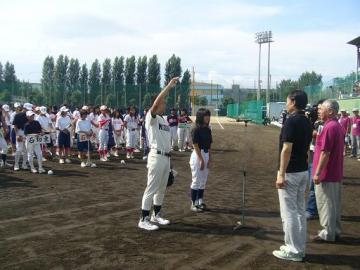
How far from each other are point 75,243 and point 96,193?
4.10 m

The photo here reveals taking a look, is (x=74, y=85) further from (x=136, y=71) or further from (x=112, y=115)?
(x=112, y=115)

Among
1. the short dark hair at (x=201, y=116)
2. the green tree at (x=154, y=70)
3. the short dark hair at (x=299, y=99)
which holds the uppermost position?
the green tree at (x=154, y=70)

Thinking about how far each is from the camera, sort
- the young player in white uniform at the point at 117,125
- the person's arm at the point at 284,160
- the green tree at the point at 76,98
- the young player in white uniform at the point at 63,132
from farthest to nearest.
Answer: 1. the green tree at the point at 76,98
2. the young player in white uniform at the point at 117,125
3. the young player in white uniform at the point at 63,132
4. the person's arm at the point at 284,160

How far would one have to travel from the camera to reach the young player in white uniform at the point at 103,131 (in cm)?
1666

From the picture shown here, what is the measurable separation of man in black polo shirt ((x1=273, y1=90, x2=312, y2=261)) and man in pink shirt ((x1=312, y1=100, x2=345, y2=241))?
0.79 meters

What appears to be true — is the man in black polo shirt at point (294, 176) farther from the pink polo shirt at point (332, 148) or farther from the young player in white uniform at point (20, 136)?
the young player in white uniform at point (20, 136)

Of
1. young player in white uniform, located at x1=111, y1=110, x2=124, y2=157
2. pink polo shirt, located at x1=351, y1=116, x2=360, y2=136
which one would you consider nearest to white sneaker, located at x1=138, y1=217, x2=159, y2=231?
young player in white uniform, located at x1=111, y1=110, x2=124, y2=157

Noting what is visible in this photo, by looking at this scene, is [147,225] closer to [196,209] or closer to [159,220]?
[159,220]

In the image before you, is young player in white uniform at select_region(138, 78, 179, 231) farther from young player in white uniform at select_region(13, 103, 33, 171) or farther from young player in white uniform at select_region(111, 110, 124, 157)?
young player in white uniform at select_region(111, 110, 124, 157)

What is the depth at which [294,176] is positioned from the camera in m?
5.92

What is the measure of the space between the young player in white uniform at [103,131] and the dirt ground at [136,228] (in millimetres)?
3775

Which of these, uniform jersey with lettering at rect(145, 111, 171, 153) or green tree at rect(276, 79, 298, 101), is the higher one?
green tree at rect(276, 79, 298, 101)

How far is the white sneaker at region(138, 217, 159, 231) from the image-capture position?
7.37 m

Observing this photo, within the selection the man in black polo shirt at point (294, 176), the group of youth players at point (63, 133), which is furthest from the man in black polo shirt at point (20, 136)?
the man in black polo shirt at point (294, 176)
